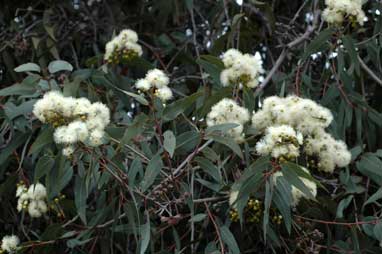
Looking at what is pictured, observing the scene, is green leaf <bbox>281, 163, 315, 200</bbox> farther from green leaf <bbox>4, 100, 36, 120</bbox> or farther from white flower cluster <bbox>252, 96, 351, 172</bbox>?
green leaf <bbox>4, 100, 36, 120</bbox>

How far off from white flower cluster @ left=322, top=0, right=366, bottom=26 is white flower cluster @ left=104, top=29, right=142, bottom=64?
0.73 metres

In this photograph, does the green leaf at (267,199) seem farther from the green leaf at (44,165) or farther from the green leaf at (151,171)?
the green leaf at (44,165)

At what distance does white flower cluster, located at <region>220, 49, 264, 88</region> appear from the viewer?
2.56 meters

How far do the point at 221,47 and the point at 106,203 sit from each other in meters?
0.79

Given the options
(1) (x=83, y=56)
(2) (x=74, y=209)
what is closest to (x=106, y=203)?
(2) (x=74, y=209)

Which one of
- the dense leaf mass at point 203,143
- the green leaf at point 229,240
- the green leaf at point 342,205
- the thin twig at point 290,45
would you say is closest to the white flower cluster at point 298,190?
the dense leaf mass at point 203,143

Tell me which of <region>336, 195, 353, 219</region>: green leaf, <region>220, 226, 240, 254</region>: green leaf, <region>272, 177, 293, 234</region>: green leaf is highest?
<region>272, 177, 293, 234</region>: green leaf

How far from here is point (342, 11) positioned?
274 centimetres

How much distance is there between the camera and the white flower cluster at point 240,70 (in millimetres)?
2561

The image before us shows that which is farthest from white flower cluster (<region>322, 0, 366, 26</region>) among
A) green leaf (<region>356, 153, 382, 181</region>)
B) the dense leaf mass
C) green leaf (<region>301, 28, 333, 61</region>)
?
green leaf (<region>356, 153, 382, 181</region>)

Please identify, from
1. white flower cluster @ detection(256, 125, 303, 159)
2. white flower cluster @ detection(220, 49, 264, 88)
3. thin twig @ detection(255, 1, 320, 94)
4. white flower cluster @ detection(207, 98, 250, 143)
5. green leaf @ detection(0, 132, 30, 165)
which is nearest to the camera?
white flower cluster @ detection(256, 125, 303, 159)

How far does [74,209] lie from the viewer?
9.86 ft

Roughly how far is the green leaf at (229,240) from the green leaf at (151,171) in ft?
1.04

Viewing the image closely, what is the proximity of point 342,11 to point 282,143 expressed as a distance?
733 millimetres
